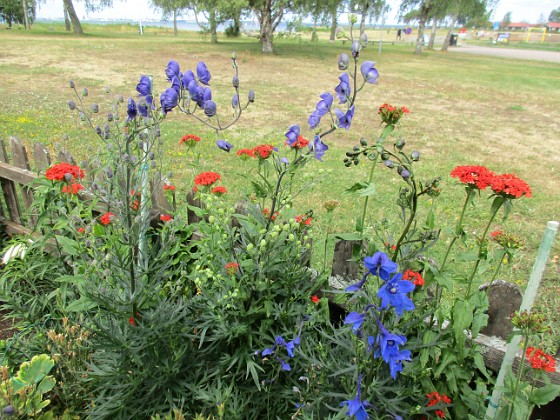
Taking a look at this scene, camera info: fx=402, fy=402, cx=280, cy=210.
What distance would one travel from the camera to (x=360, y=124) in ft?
28.8

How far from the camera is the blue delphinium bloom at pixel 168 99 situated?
158 cm

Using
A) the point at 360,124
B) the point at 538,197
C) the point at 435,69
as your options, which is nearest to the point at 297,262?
the point at 538,197

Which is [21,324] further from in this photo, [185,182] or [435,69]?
[435,69]

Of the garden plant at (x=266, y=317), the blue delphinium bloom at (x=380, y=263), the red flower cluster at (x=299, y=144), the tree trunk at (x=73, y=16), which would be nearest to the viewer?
the blue delphinium bloom at (x=380, y=263)

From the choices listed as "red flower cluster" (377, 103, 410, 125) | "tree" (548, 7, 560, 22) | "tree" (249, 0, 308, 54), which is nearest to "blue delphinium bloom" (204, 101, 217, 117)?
"red flower cluster" (377, 103, 410, 125)

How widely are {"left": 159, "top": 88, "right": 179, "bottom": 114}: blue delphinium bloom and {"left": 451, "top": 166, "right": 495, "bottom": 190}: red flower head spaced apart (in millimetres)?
1101

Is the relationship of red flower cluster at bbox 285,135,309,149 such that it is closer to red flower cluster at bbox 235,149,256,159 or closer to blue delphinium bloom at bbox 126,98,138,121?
red flower cluster at bbox 235,149,256,159

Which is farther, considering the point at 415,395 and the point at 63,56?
the point at 63,56

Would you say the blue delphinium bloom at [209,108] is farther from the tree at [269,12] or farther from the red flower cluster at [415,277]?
the tree at [269,12]

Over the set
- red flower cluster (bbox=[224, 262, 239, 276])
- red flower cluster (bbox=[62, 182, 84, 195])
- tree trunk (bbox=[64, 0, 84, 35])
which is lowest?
red flower cluster (bbox=[224, 262, 239, 276])

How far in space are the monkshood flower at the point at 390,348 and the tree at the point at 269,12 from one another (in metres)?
19.1

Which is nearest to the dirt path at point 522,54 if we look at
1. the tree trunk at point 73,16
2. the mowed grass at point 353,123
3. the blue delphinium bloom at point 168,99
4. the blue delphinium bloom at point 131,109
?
the mowed grass at point 353,123

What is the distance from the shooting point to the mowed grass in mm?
4586

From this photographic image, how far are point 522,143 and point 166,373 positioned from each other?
8.23 metres
